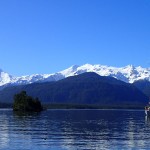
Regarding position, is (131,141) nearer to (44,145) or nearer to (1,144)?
(44,145)

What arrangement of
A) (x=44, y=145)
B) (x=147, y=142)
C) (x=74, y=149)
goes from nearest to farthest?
(x=74, y=149)
(x=44, y=145)
(x=147, y=142)

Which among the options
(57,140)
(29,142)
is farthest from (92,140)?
(29,142)

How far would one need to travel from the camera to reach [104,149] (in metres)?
73.7

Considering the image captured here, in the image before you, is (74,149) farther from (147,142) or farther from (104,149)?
(147,142)

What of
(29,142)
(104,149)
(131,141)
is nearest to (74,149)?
(104,149)

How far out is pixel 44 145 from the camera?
78.3 meters

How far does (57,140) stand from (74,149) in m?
15.1

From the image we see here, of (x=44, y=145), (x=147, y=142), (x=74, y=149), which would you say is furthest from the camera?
(x=147, y=142)

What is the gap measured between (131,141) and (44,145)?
2011 cm

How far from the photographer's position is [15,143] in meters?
80.4

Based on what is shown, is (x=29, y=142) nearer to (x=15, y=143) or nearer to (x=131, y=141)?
(x=15, y=143)

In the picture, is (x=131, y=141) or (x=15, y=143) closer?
(x=15, y=143)

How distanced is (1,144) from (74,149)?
1469 cm

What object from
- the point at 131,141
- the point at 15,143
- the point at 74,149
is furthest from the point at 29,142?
the point at 131,141
